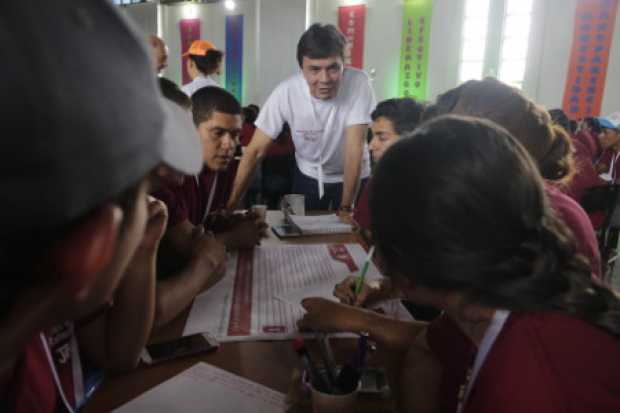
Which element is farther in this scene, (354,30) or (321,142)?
(354,30)

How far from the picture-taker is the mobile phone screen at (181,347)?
82 cm

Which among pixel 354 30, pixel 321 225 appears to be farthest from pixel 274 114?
A: pixel 354 30

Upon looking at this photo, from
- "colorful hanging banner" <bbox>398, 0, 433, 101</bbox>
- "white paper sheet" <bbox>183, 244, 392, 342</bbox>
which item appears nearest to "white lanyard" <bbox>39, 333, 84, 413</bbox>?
"white paper sheet" <bbox>183, 244, 392, 342</bbox>

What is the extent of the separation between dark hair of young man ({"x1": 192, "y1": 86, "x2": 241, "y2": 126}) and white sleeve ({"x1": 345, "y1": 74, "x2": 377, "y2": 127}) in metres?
0.76

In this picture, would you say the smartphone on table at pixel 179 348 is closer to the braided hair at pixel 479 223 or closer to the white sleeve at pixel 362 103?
the braided hair at pixel 479 223

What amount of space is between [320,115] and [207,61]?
62.1 inches

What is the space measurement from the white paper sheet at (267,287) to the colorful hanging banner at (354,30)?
4828 mm

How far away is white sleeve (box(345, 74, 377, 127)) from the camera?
90.3 inches

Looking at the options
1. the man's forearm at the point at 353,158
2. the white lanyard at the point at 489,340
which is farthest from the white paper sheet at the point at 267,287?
the man's forearm at the point at 353,158

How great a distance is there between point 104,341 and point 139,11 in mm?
7770

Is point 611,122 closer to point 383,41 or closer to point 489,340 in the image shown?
point 383,41

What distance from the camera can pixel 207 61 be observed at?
11.6 ft

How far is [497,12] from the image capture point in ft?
17.2

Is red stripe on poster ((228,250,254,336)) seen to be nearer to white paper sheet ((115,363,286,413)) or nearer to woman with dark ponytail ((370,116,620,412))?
white paper sheet ((115,363,286,413))
